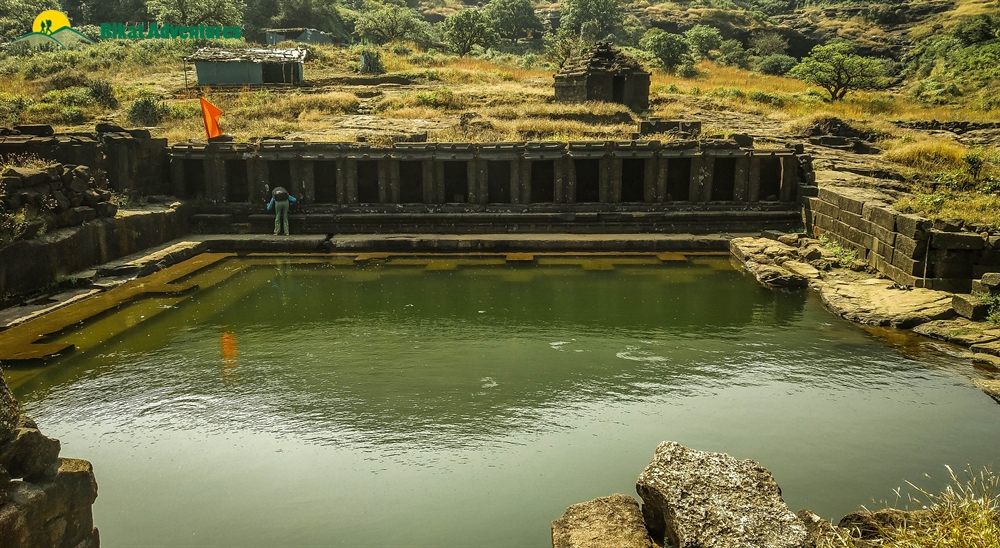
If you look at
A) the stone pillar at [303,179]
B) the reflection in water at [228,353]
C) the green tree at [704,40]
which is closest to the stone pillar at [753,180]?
the stone pillar at [303,179]

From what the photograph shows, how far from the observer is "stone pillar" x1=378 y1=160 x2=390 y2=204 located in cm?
2011

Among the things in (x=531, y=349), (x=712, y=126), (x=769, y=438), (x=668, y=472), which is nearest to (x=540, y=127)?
(x=712, y=126)

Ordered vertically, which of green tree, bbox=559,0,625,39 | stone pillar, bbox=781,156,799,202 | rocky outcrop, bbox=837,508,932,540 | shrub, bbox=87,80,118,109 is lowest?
rocky outcrop, bbox=837,508,932,540

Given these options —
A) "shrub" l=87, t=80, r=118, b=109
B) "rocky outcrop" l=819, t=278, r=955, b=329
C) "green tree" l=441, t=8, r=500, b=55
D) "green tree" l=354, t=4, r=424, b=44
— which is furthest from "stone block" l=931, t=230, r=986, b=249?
"green tree" l=354, t=4, r=424, b=44

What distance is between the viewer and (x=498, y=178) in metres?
20.9

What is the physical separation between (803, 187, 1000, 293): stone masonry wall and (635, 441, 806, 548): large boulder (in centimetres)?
957

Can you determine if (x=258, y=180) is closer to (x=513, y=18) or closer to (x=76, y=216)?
(x=76, y=216)

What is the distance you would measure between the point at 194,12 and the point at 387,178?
1824 inches

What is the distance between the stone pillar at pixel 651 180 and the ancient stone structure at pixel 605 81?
12.2 m

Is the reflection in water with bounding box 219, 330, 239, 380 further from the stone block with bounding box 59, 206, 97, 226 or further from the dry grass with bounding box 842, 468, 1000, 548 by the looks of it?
the dry grass with bounding box 842, 468, 1000, 548

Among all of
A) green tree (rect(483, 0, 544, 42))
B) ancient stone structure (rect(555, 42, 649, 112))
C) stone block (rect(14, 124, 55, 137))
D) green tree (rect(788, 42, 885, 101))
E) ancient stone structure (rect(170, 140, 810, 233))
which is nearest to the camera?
stone block (rect(14, 124, 55, 137))

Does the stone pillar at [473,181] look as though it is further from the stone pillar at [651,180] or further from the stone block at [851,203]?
the stone block at [851,203]

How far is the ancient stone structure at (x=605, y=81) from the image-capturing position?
103 feet

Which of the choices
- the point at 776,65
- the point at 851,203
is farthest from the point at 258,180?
the point at 776,65
